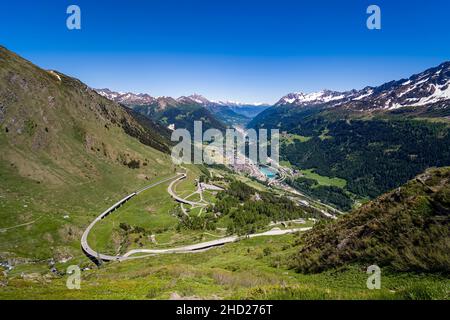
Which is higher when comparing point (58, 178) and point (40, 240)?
point (58, 178)

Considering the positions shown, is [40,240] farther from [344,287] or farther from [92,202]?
[344,287]

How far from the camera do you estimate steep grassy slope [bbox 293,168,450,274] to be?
68.7 ft

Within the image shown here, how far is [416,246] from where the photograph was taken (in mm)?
22188

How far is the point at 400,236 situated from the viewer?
80.7 feet

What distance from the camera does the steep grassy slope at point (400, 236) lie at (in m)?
20.9

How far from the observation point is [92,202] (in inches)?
7254
